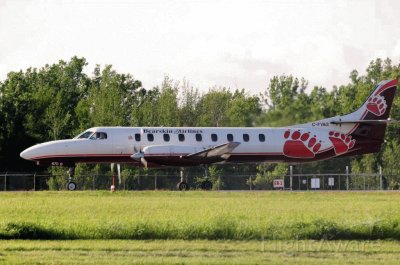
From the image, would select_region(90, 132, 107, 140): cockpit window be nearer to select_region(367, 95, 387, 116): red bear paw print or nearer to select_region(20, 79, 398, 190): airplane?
select_region(20, 79, 398, 190): airplane

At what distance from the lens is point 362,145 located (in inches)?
2207

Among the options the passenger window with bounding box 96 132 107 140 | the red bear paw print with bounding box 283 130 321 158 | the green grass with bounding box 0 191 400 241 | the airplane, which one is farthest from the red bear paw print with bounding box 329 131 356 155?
the passenger window with bounding box 96 132 107 140

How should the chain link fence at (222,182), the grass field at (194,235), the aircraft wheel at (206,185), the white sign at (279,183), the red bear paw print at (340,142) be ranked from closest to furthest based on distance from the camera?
the grass field at (194,235) → the aircraft wheel at (206,185) → the red bear paw print at (340,142) → the white sign at (279,183) → the chain link fence at (222,182)

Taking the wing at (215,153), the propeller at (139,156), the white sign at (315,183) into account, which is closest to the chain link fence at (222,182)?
the white sign at (315,183)

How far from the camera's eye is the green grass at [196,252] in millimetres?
20375

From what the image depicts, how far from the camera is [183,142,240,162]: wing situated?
176ft

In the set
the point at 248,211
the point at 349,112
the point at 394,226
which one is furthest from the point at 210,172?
the point at 394,226

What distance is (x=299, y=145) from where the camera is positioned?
5603 centimetres

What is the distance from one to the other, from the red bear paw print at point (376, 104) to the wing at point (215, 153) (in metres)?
8.76

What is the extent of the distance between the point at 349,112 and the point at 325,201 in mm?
17741

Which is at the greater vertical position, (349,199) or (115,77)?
(115,77)

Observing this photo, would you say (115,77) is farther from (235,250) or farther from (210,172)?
(235,250)

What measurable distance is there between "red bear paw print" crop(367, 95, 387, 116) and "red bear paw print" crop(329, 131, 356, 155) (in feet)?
7.46

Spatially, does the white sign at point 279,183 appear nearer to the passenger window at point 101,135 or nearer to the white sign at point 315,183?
the white sign at point 315,183
